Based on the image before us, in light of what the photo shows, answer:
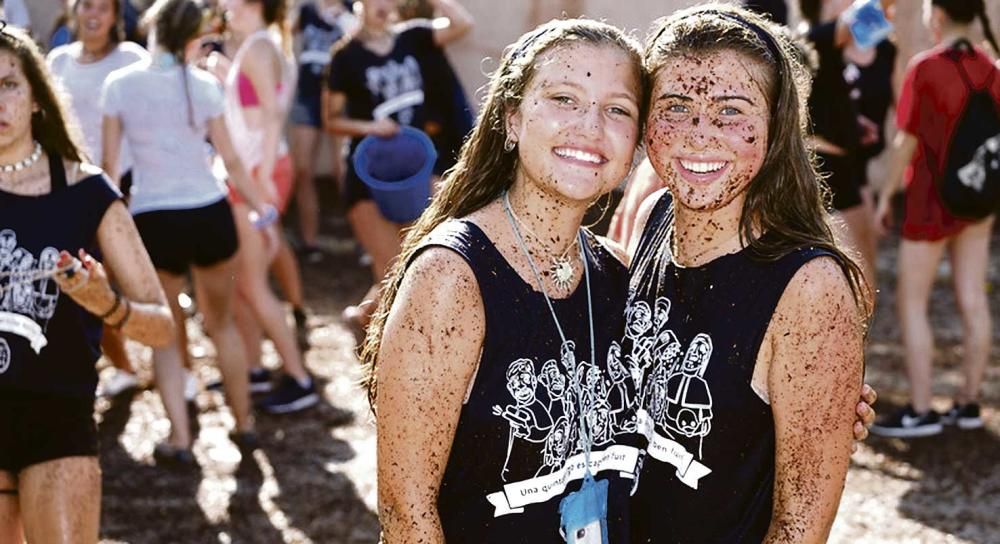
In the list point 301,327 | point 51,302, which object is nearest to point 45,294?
point 51,302

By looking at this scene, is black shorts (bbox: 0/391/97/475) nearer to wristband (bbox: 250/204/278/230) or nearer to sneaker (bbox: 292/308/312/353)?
wristband (bbox: 250/204/278/230)

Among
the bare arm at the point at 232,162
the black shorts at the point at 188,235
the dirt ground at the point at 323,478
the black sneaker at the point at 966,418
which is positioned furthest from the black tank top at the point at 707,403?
the black sneaker at the point at 966,418

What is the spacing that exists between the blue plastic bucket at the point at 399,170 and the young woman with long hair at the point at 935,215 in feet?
7.04

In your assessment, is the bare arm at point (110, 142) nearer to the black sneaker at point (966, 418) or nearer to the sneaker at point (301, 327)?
the sneaker at point (301, 327)

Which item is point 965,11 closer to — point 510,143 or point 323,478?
point 323,478

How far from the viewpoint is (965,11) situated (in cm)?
599

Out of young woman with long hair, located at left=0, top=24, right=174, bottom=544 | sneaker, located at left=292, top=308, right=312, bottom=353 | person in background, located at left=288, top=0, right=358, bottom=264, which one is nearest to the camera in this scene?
young woman with long hair, located at left=0, top=24, right=174, bottom=544

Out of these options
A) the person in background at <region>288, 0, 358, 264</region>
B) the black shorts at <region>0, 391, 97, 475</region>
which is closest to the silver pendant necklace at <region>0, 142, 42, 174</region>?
the black shorts at <region>0, 391, 97, 475</region>

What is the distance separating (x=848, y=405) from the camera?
7.95 feet

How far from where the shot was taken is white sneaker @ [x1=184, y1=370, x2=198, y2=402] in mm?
6992

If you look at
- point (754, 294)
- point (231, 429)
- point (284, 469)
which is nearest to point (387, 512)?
point (754, 294)

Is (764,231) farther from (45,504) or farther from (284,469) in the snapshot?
(284,469)

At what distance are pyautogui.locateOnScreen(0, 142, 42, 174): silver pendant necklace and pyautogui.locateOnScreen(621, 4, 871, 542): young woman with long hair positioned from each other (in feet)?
5.51

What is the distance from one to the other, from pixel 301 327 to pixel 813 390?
6.09 m
